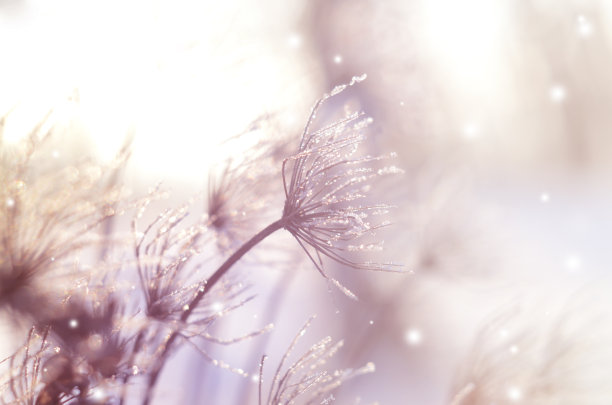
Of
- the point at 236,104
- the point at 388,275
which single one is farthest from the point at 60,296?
the point at 388,275

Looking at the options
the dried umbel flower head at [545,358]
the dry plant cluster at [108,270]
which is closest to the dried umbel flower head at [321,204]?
the dry plant cluster at [108,270]

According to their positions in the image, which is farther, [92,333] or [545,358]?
[545,358]

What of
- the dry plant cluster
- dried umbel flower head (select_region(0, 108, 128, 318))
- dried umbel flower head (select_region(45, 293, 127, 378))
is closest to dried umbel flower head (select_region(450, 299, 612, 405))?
the dry plant cluster

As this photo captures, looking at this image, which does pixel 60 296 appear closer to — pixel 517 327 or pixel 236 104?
pixel 236 104

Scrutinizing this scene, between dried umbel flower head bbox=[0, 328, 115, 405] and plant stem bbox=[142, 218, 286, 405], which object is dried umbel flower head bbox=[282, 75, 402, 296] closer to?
plant stem bbox=[142, 218, 286, 405]

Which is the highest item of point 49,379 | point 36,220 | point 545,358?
point 36,220

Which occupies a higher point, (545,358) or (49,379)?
(545,358)

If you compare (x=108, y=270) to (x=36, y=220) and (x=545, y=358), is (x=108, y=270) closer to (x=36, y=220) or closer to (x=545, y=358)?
(x=36, y=220)

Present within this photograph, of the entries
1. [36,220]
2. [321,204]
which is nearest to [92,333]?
[36,220]
